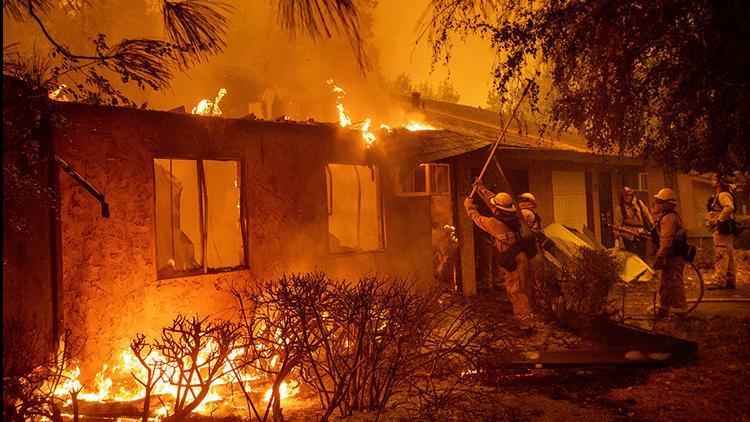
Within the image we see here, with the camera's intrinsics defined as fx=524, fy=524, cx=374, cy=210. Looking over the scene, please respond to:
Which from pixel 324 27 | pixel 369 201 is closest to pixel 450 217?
pixel 369 201

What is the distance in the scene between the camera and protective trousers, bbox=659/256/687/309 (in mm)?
8734

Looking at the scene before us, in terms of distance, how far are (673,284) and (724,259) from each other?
12.5ft

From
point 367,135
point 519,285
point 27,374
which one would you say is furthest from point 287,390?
point 367,135

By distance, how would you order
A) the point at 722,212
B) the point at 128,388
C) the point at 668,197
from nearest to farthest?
the point at 128,388 → the point at 668,197 → the point at 722,212

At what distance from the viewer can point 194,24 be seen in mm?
4016

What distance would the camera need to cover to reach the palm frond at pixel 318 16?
3.83 meters

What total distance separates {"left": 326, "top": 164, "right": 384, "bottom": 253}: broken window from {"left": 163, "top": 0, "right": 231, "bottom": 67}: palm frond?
5.08 metres

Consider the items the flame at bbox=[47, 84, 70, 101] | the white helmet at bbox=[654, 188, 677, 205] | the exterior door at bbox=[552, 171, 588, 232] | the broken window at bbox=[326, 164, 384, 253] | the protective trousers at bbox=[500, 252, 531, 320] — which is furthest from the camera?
the exterior door at bbox=[552, 171, 588, 232]

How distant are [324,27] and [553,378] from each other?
189 inches

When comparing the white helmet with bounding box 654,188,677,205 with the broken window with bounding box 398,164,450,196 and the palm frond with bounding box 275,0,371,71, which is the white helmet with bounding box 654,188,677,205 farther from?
the palm frond with bounding box 275,0,371,71

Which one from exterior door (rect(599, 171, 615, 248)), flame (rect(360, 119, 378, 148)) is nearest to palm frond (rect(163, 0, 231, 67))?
flame (rect(360, 119, 378, 148))

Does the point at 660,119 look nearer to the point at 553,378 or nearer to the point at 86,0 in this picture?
the point at 553,378

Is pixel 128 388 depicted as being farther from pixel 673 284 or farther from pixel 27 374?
pixel 673 284

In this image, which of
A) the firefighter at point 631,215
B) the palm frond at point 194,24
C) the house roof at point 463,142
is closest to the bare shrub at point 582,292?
the house roof at point 463,142
